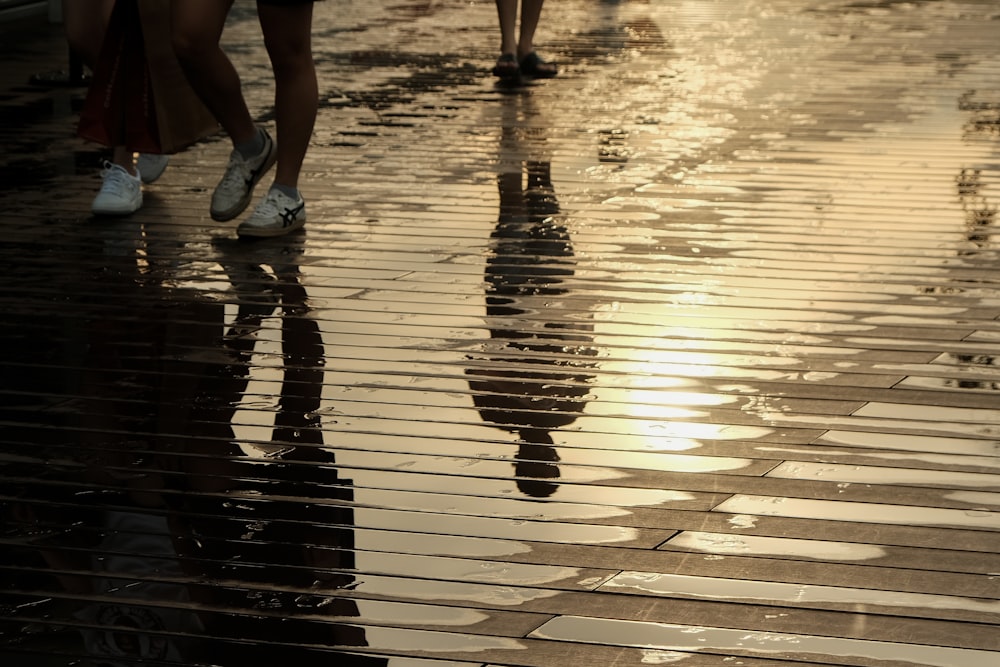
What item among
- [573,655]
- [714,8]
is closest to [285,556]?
[573,655]

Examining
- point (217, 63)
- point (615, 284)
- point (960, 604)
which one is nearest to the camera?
→ point (960, 604)

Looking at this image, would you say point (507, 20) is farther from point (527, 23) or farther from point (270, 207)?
point (270, 207)

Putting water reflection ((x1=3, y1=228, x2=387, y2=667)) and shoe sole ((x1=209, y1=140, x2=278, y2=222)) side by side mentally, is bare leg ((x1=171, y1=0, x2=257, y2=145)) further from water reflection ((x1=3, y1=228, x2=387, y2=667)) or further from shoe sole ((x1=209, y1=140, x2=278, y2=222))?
water reflection ((x1=3, y1=228, x2=387, y2=667))

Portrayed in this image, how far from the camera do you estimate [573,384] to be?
2953mm

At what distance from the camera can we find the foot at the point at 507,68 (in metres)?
6.67

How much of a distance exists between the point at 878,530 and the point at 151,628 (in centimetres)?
114

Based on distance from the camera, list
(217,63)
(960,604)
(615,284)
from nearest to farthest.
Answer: (960,604)
(615,284)
(217,63)

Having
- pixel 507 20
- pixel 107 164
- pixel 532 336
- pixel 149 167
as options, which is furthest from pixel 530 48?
pixel 532 336

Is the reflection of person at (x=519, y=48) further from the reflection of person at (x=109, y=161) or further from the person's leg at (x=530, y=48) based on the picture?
the reflection of person at (x=109, y=161)

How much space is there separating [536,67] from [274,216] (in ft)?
10.3

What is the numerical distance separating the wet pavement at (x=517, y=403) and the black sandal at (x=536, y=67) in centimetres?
133

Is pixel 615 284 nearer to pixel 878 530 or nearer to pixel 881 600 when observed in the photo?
pixel 878 530

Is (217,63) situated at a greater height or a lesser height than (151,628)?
greater

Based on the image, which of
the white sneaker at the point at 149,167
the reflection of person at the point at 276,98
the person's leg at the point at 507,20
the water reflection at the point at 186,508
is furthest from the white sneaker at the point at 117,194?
the person's leg at the point at 507,20
